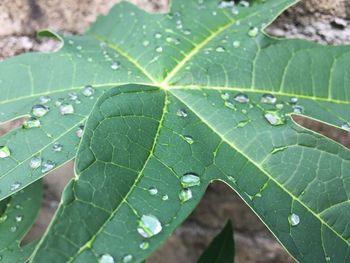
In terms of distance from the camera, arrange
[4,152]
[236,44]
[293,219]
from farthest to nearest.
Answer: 1. [236,44]
2. [4,152]
3. [293,219]

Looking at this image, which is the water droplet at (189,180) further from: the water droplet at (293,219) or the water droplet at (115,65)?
the water droplet at (115,65)

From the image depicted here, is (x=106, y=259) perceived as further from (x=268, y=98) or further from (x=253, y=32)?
(x=253, y=32)

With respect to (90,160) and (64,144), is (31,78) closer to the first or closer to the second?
(64,144)

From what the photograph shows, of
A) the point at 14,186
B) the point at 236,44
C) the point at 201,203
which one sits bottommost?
the point at 201,203

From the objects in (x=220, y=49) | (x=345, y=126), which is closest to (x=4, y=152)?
(x=220, y=49)

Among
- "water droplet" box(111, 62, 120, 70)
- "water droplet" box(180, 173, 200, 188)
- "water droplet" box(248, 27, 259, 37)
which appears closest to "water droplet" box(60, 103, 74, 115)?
"water droplet" box(111, 62, 120, 70)

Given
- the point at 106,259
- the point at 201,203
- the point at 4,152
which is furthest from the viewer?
the point at 201,203

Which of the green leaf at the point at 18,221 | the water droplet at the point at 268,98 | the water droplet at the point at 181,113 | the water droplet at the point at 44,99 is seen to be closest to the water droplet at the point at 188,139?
the water droplet at the point at 181,113

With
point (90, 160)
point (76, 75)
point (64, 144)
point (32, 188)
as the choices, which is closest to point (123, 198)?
point (90, 160)
